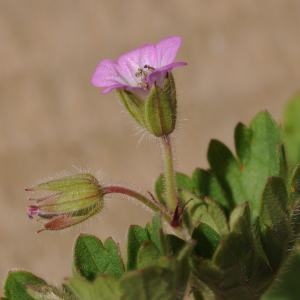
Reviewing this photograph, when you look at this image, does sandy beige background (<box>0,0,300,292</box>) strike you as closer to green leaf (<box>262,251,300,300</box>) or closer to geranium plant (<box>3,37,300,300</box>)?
green leaf (<box>262,251,300,300</box>)

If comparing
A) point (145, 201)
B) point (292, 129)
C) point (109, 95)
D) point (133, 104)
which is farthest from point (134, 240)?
point (109, 95)

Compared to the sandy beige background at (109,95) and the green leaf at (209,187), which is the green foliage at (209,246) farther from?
the sandy beige background at (109,95)

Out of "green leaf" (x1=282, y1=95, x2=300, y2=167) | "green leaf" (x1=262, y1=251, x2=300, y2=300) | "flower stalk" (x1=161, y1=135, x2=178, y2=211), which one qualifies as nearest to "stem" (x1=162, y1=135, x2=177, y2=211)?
"flower stalk" (x1=161, y1=135, x2=178, y2=211)

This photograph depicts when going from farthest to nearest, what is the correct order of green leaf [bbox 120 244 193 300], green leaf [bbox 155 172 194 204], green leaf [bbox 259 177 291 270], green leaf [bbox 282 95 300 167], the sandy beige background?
the sandy beige background < green leaf [bbox 282 95 300 167] < green leaf [bbox 155 172 194 204] < green leaf [bbox 259 177 291 270] < green leaf [bbox 120 244 193 300]

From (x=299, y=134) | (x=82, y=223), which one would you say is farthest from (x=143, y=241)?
(x=299, y=134)

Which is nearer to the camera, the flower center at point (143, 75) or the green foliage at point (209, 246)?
the green foliage at point (209, 246)

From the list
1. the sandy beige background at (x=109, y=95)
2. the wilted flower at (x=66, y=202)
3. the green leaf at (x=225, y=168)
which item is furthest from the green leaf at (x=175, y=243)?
the sandy beige background at (x=109, y=95)

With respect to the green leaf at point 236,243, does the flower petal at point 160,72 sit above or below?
above

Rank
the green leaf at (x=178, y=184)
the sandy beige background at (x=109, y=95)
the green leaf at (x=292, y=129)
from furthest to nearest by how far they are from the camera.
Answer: the sandy beige background at (x=109, y=95), the green leaf at (x=292, y=129), the green leaf at (x=178, y=184)
